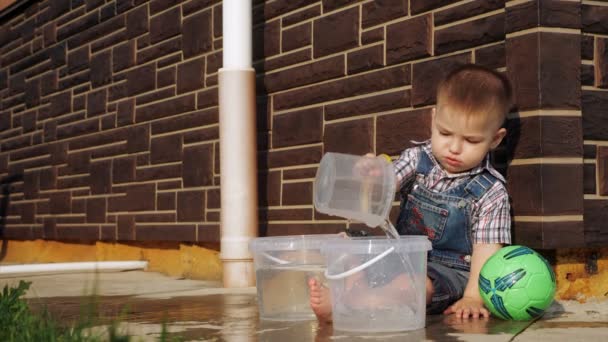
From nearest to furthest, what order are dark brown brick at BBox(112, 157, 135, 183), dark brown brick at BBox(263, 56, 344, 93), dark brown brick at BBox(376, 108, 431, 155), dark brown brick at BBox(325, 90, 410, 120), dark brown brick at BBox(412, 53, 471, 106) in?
dark brown brick at BBox(412, 53, 471, 106) < dark brown brick at BBox(376, 108, 431, 155) < dark brown brick at BBox(325, 90, 410, 120) < dark brown brick at BBox(263, 56, 344, 93) < dark brown brick at BBox(112, 157, 135, 183)

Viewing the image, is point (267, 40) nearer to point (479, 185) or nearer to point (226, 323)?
point (479, 185)

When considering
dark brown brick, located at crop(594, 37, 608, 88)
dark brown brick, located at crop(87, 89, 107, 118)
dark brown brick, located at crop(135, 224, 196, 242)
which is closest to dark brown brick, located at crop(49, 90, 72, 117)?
dark brown brick, located at crop(87, 89, 107, 118)

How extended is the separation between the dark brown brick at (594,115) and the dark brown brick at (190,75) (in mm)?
3243

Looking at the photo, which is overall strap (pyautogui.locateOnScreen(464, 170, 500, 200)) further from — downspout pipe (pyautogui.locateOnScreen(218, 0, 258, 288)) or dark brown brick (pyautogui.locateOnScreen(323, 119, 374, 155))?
downspout pipe (pyautogui.locateOnScreen(218, 0, 258, 288))

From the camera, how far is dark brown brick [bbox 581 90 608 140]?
445cm

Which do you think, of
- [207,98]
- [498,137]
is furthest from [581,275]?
[207,98]

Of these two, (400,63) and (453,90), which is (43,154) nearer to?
(400,63)

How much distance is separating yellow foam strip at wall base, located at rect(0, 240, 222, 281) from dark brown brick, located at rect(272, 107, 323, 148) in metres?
1.15

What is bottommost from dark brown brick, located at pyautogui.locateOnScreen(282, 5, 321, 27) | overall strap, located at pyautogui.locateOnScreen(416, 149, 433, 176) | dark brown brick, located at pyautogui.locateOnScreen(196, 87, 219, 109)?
overall strap, located at pyautogui.locateOnScreen(416, 149, 433, 176)

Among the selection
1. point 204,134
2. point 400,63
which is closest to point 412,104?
point 400,63

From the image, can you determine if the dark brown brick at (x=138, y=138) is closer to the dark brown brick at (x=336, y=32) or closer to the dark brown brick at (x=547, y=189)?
the dark brown brick at (x=336, y=32)

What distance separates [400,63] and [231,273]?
1.76 metres

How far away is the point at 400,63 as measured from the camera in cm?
512

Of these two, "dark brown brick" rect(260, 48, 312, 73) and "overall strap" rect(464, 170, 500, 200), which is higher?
"dark brown brick" rect(260, 48, 312, 73)
